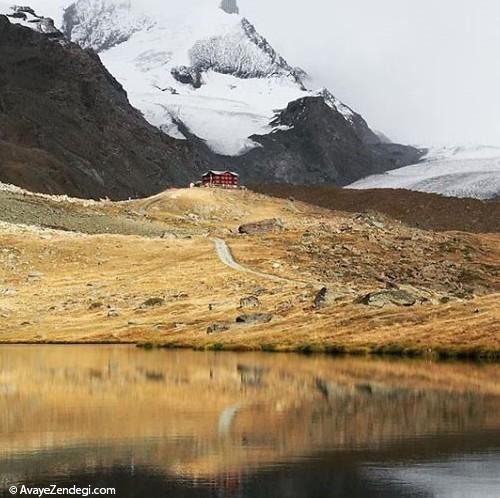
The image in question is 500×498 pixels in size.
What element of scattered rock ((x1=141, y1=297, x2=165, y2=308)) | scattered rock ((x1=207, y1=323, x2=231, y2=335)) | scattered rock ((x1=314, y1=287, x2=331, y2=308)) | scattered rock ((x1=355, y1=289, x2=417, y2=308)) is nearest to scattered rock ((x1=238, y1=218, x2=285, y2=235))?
scattered rock ((x1=141, y1=297, x2=165, y2=308))

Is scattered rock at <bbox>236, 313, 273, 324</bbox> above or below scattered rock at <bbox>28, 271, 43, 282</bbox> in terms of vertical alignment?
below

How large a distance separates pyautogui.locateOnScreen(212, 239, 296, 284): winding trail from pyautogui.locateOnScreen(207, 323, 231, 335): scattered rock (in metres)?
20.9

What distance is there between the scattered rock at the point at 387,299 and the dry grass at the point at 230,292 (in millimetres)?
1110

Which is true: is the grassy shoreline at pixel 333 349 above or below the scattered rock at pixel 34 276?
below

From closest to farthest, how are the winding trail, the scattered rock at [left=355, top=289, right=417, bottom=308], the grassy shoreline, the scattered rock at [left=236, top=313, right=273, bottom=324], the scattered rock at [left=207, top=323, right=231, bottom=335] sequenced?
the grassy shoreline < the scattered rock at [left=355, top=289, right=417, bottom=308] < the scattered rock at [left=207, top=323, right=231, bottom=335] < the scattered rock at [left=236, top=313, right=273, bottom=324] < the winding trail

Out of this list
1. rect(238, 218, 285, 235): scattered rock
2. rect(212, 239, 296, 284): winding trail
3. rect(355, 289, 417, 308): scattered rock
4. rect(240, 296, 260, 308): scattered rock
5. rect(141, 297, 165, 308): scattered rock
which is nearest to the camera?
rect(355, 289, 417, 308): scattered rock

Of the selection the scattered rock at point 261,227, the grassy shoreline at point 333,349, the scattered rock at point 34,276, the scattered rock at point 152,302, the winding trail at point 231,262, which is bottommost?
the grassy shoreline at point 333,349

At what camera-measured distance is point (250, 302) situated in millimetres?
84000

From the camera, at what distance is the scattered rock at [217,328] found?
74062 millimetres

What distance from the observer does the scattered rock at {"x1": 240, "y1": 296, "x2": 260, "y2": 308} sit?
83.5 metres

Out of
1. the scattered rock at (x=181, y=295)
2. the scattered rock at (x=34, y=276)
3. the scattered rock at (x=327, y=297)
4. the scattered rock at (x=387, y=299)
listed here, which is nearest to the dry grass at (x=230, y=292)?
the scattered rock at (x=181, y=295)

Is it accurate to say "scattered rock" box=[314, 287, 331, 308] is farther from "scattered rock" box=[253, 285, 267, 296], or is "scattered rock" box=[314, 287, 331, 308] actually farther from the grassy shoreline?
the grassy shoreline

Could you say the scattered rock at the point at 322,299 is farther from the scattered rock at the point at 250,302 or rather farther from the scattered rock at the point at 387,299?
the scattered rock at the point at 250,302

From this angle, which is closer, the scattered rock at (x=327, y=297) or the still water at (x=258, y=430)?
the still water at (x=258, y=430)
